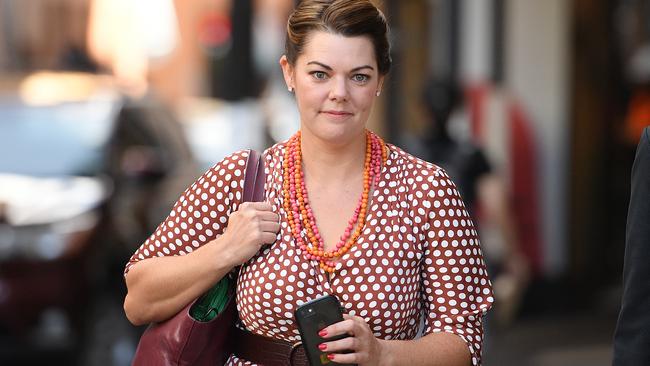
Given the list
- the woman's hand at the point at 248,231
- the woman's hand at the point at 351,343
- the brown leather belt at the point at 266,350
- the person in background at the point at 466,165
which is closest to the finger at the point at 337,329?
the woman's hand at the point at 351,343

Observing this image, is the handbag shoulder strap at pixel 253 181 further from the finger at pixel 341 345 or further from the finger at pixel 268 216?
the finger at pixel 341 345

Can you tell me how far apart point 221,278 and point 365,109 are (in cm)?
55

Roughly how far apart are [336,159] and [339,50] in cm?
30

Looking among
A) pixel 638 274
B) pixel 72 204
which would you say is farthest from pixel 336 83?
pixel 72 204

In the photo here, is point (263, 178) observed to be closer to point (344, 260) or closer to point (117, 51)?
point (344, 260)

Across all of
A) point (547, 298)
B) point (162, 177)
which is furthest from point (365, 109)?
point (547, 298)

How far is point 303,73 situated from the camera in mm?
3256

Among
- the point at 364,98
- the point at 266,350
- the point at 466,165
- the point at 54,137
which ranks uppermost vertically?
the point at 364,98

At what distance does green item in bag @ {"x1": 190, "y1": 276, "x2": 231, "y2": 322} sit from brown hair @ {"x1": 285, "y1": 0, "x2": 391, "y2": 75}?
60 centimetres

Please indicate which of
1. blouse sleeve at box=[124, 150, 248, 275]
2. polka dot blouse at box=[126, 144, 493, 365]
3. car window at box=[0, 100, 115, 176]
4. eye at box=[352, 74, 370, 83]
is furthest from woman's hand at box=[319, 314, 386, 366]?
car window at box=[0, 100, 115, 176]

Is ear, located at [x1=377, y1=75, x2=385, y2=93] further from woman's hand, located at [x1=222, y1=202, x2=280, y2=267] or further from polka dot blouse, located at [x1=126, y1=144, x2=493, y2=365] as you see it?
woman's hand, located at [x1=222, y1=202, x2=280, y2=267]

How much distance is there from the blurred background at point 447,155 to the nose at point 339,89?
3.09 m

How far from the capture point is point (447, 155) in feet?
22.9

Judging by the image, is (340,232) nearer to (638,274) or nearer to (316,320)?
(316,320)
